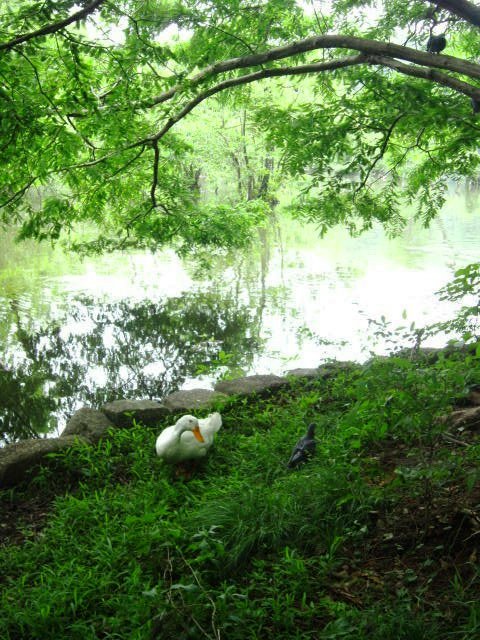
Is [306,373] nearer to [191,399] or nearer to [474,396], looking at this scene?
[191,399]

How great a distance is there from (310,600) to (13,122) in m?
3.02

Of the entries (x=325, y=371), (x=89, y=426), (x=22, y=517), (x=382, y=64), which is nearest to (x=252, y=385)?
(x=325, y=371)

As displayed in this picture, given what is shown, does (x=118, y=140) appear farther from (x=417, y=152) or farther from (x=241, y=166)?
(x=241, y=166)

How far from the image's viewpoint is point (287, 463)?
12.0 feet

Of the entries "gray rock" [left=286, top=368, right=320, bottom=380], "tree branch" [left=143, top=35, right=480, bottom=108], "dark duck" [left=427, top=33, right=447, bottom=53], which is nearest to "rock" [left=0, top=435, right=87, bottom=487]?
"gray rock" [left=286, top=368, right=320, bottom=380]

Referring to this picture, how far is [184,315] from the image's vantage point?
9625 mm

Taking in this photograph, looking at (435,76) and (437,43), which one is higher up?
(437,43)

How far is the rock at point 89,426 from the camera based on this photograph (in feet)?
14.6

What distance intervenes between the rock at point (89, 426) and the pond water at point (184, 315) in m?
1.04

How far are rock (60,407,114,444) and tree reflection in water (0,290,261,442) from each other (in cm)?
111

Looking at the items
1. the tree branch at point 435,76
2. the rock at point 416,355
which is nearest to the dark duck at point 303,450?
the rock at point 416,355

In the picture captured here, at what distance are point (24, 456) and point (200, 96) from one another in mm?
3026

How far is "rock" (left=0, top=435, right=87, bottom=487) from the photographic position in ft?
12.5

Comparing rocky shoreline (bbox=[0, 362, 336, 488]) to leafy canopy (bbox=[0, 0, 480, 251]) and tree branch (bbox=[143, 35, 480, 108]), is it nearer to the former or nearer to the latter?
leafy canopy (bbox=[0, 0, 480, 251])
